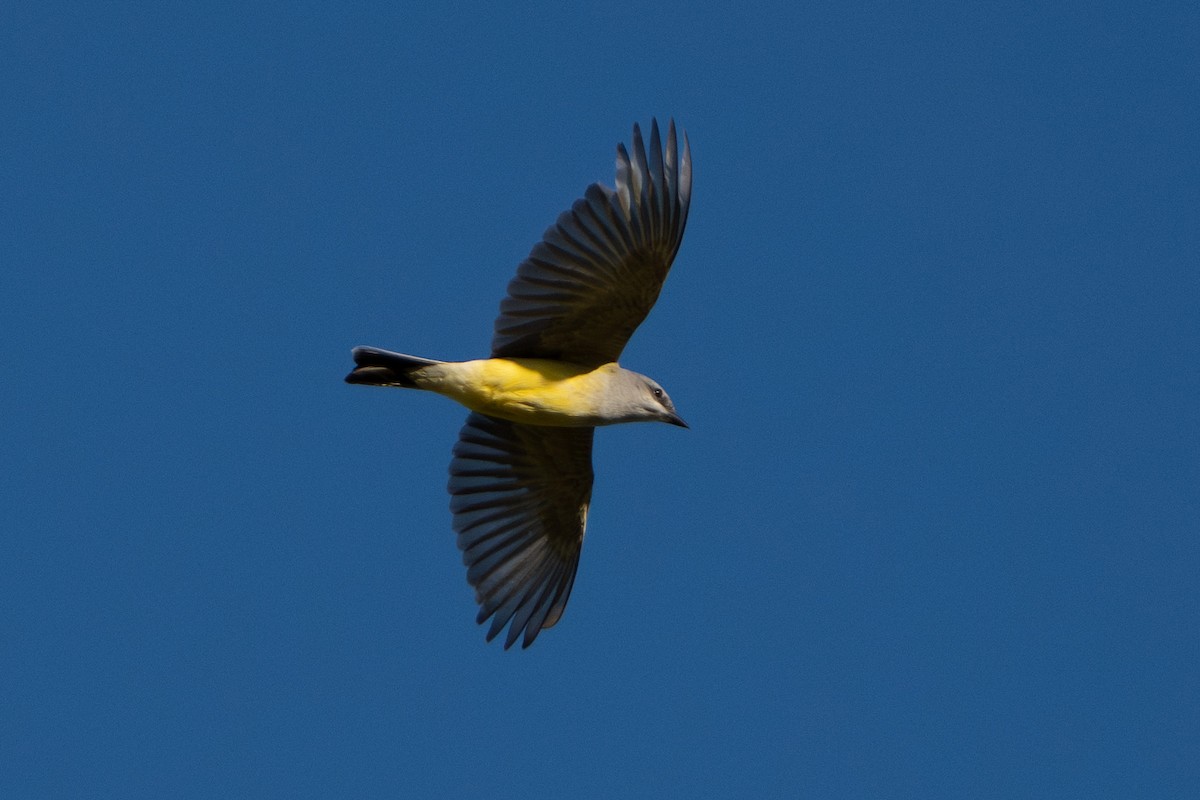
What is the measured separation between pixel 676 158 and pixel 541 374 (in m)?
1.74

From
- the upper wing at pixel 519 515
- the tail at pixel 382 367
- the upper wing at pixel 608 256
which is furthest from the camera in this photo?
the upper wing at pixel 519 515

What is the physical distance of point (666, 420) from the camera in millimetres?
12078

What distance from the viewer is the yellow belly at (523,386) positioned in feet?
38.1

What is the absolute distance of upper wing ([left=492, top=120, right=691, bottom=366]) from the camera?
1112 cm

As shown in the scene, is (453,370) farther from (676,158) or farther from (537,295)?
(676,158)

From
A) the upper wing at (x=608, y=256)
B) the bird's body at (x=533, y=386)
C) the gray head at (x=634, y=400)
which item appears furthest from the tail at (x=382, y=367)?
the gray head at (x=634, y=400)

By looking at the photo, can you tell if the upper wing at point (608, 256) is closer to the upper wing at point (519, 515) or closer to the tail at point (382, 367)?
the tail at point (382, 367)

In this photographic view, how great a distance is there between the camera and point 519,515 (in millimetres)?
13117

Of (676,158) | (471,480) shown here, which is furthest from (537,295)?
(471,480)

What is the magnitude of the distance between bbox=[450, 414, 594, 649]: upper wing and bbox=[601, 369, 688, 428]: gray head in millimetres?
877

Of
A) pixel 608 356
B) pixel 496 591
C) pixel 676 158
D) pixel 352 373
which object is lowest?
pixel 496 591

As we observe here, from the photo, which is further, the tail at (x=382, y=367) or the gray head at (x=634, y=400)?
the gray head at (x=634, y=400)

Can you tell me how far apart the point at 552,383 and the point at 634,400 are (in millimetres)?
599

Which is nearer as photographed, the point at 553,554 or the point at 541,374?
the point at 541,374
